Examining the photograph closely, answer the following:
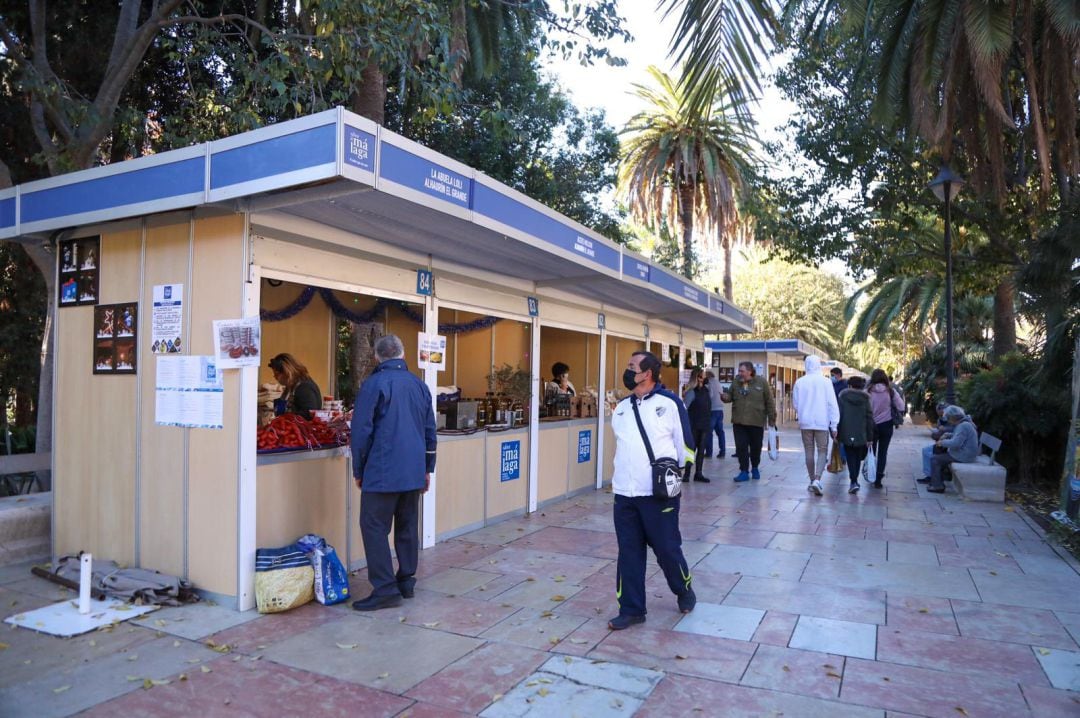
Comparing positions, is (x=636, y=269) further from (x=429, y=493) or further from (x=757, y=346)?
(x=757, y=346)

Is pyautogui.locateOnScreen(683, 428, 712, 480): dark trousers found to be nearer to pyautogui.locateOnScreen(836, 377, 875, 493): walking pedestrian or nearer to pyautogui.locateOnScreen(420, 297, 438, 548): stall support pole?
pyautogui.locateOnScreen(836, 377, 875, 493): walking pedestrian

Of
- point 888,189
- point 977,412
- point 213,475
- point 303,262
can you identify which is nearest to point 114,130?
point 303,262

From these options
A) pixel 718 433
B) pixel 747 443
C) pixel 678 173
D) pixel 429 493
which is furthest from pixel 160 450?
pixel 678 173

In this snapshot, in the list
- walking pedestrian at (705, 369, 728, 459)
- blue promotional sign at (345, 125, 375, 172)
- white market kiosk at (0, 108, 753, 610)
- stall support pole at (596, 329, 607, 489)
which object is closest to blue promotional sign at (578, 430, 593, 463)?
stall support pole at (596, 329, 607, 489)

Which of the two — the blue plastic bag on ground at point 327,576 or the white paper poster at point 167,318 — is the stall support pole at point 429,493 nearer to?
the blue plastic bag on ground at point 327,576

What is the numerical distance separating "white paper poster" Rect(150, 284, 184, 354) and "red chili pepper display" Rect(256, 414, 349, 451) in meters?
0.86

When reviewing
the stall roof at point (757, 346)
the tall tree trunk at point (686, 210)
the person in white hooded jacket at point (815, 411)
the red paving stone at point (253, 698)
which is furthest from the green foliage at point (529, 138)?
the stall roof at point (757, 346)

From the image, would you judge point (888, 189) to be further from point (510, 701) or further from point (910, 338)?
point (910, 338)

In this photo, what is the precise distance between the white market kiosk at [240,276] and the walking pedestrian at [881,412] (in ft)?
18.7

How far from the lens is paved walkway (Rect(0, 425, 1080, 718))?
3.66 metres

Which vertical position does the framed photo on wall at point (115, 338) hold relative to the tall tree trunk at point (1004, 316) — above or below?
below

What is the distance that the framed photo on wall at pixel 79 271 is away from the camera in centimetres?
588

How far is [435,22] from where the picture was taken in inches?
297

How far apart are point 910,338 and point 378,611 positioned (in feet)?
131
